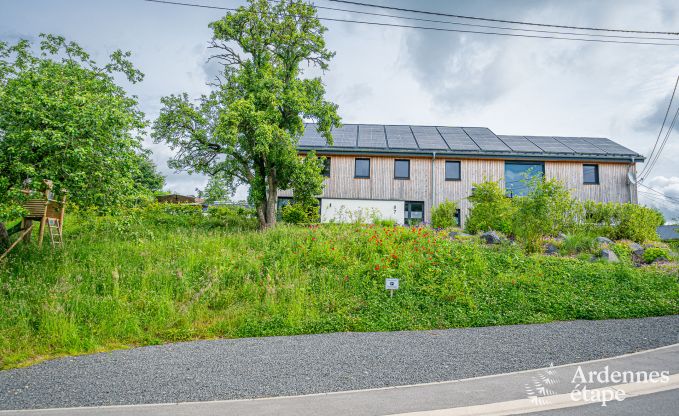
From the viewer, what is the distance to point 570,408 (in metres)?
3.83

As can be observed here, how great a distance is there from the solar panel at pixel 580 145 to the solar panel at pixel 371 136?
10.6 m

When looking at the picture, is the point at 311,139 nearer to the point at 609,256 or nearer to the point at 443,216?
the point at 443,216

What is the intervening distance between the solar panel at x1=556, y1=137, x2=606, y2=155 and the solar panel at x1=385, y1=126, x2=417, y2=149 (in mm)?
8933

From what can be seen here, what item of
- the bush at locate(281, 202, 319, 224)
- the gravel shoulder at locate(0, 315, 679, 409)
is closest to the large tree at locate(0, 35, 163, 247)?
the gravel shoulder at locate(0, 315, 679, 409)

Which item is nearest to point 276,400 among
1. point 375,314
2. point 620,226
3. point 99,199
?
point 375,314

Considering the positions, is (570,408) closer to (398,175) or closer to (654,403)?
(654,403)

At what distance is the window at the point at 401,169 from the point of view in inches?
814

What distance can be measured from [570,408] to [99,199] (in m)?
8.79

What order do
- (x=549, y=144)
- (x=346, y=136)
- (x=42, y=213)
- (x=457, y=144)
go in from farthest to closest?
1. (x=549, y=144)
2. (x=346, y=136)
3. (x=457, y=144)
4. (x=42, y=213)

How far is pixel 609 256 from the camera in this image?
420 inches

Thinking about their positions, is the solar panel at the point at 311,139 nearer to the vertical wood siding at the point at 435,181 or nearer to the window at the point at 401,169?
the vertical wood siding at the point at 435,181

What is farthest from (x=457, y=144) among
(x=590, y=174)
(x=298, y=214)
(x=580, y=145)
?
(x=298, y=214)

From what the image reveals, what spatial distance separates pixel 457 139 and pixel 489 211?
9166 mm

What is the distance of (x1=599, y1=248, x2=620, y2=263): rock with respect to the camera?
10530 mm
